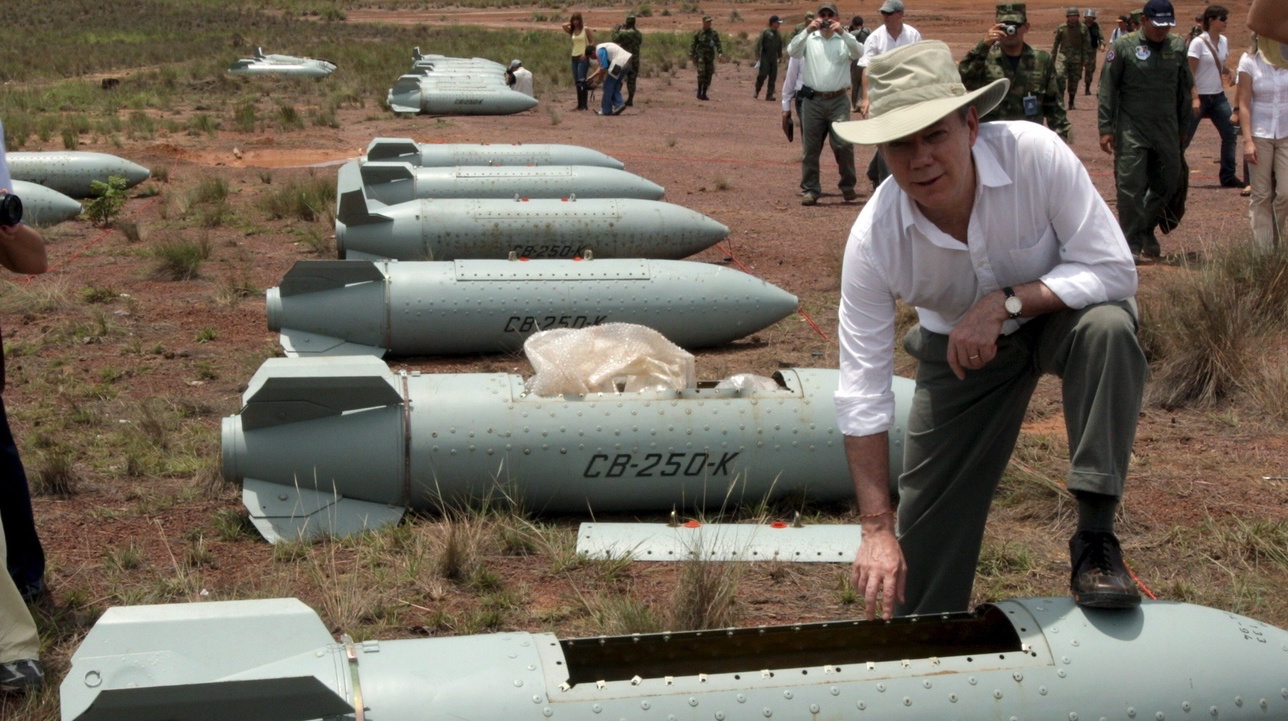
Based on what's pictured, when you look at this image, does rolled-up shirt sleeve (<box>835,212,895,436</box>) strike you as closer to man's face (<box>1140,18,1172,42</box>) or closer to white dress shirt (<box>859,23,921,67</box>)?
man's face (<box>1140,18,1172,42</box>)

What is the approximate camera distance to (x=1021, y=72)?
28.9 feet

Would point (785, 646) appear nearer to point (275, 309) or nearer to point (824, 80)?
point (275, 309)

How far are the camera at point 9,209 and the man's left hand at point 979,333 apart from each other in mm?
2490

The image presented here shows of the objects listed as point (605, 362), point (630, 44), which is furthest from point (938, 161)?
point (630, 44)

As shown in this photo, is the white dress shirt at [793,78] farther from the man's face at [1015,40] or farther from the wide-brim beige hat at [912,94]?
the wide-brim beige hat at [912,94]

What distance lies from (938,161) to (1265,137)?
6189mm

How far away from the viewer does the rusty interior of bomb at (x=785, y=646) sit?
10.2 feet

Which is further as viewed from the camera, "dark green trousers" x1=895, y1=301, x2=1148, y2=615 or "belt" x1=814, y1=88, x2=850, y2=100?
"belt" x1=814, y1=88, x2=850, y2=100

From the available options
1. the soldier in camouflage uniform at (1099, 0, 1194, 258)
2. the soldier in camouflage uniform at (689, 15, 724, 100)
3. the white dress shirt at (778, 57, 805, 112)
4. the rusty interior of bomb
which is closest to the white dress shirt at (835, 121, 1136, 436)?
the rusty interior of bomb

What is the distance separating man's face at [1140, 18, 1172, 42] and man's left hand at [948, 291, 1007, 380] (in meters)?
6.42

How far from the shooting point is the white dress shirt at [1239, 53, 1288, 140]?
26.2ft

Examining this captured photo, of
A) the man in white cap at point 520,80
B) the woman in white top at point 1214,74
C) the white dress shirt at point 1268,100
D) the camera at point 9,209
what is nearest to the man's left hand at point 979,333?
the camera at point 9,209

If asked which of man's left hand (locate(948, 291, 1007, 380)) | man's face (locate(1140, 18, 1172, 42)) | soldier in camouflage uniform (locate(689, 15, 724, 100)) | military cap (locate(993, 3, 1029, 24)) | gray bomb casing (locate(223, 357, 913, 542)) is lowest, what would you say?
soldier in camouflage uniform (locate(689, 15, 724, 100))

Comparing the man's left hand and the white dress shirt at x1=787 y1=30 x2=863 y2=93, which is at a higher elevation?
the man's left hand
